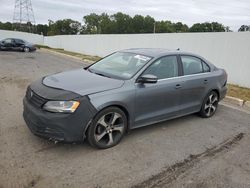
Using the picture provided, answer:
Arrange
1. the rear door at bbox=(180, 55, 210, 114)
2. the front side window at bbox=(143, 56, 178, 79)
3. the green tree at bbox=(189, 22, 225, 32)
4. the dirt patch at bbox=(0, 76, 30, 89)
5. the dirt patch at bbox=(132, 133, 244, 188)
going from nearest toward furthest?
the dirt patch at bbox=(132, 133, 244, 188), the front side window at bbox=(143, 56, 178, 79), the rear door at bbox=(180, 55, 210, 114), the dirt patch at bbox=(0, 76, 30, 89), the green tree at bbox=(189, 22, 225, 32)

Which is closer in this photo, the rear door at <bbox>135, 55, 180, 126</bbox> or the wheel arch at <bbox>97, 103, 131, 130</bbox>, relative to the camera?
the wheel arch at <bbox>97, 103, 131, 130</bbox>

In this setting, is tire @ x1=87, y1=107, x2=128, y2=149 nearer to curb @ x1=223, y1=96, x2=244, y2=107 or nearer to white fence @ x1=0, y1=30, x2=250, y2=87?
curb @ x1=223, y1=96, x2=244, y2=107

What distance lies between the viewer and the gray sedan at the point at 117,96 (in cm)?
335

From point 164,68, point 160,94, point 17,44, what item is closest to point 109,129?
point 160,94

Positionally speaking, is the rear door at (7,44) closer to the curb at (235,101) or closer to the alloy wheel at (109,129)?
the curb at (235,101)

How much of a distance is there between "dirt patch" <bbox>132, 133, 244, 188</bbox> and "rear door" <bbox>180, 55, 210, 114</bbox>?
3.32ft

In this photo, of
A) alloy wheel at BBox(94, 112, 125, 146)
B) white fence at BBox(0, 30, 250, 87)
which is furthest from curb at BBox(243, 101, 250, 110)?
alloy wheel at BBox(94, 112, 125, 146)

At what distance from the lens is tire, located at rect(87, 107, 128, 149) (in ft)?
11.6

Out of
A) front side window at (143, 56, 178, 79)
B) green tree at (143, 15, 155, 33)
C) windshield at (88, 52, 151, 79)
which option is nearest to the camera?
windshield at (88, 52, 151, 79)

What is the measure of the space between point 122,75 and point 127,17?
81.5 metres

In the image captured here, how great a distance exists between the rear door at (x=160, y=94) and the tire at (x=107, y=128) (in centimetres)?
34

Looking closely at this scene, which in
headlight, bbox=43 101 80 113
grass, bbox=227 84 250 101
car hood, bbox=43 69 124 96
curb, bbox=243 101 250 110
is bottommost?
curb, bbox=243 101 250 110

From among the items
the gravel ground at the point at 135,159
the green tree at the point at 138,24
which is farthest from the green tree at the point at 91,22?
the gravel ground at the point at 135,159

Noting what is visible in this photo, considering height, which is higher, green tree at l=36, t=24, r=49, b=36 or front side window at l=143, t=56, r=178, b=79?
green tree at l=36, t=24, r=49, b=36
